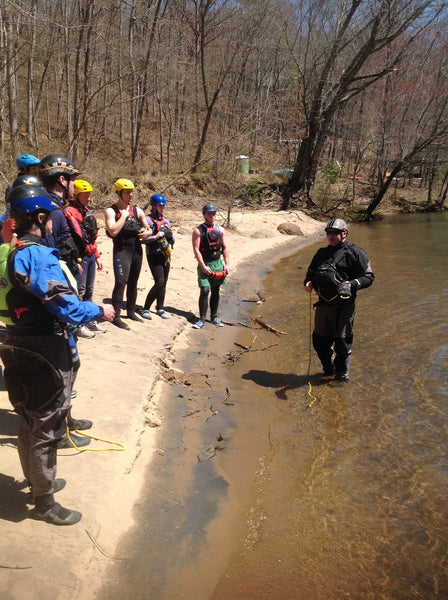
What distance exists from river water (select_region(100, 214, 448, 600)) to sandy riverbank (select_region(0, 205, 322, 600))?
17 cm

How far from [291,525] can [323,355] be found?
283 centimetres

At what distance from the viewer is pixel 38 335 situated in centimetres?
282

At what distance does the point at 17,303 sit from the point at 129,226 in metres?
3.78

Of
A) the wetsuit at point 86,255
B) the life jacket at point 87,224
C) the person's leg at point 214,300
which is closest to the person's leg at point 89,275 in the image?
the wetsuit at point 86,255

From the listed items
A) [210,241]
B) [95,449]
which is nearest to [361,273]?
[210,241]

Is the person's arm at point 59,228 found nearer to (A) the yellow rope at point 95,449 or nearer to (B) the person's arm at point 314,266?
(A) the yellow rope at point 95,449

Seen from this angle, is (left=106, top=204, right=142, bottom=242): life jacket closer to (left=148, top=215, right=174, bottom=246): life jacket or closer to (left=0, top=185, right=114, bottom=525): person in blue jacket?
(left=148, top=215, right=174, bottom=246): life jacket

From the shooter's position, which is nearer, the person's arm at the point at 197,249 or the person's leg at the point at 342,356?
the person's leg at the point at 342,356

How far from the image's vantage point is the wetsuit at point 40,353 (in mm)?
2660

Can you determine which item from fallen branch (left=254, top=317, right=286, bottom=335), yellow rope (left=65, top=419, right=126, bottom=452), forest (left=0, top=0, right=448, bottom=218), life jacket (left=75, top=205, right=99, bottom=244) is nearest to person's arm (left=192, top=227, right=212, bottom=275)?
fallen branch (left=254, top=317, right=286, bottom=335)

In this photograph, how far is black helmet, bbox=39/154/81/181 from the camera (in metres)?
4.32

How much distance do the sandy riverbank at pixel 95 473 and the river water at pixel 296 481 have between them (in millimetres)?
171

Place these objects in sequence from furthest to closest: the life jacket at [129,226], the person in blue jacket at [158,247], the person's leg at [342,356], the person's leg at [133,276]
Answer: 1. the person in blue jacket at [158,247]
2. the person's leg at [133,276]
3. the life jacket at [129,226]
4. the person's leg at [342,356]

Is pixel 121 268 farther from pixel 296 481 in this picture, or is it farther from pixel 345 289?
pixel 296 481
